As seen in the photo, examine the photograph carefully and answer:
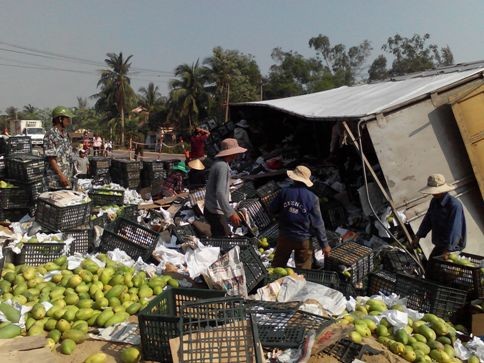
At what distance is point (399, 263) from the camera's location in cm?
627

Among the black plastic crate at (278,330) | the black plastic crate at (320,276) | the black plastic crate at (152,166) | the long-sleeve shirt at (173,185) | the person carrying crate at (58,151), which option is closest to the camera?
the black plastic crate at (278,330)

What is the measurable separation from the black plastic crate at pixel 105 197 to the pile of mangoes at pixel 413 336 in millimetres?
5136

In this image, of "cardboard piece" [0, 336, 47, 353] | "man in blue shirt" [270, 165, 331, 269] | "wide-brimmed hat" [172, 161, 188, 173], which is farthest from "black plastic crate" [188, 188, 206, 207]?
"cardboard piece" [0, 336, 47, 353]

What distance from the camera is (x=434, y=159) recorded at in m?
6.94

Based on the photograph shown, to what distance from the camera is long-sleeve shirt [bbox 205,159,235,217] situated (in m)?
5.41

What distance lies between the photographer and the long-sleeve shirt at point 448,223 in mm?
5203

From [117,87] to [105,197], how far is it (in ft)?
128

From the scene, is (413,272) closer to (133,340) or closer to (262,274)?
(262,274)

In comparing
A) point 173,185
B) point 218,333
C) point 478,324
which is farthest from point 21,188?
point 478,324

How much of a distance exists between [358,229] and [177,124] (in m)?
36.6

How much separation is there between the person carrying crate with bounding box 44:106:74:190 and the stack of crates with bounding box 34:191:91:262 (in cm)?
62

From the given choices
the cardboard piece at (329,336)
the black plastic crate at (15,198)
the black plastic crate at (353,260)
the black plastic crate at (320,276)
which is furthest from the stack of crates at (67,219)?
the cardboard piece at (329,336)

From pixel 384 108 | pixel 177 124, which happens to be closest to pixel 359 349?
pixel 384 108

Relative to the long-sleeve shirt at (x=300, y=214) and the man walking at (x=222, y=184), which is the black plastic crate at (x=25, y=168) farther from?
the long-sleeve shirt at (x=300, y=214)
